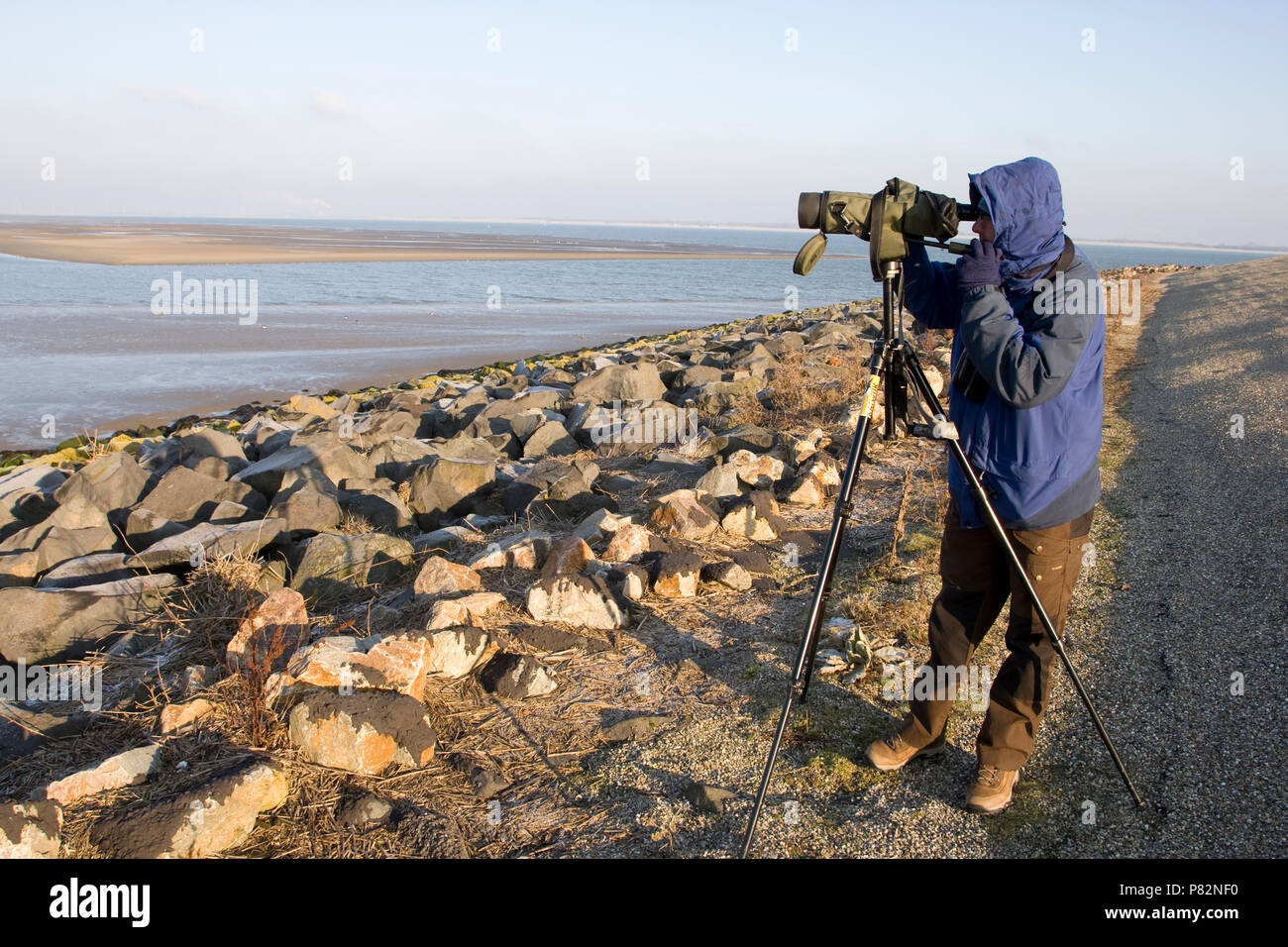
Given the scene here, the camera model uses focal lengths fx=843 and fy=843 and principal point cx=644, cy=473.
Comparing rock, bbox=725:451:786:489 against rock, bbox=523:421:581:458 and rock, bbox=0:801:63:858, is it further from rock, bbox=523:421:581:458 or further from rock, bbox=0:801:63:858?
rock, bbox=0:801:63:858

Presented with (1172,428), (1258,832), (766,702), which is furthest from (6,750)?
(1172,428)

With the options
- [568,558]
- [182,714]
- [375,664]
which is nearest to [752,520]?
[568,558]

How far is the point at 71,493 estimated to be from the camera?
289 inches

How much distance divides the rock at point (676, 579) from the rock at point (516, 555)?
2.43 feet

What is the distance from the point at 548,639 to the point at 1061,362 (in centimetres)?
270

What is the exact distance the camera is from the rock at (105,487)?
23.9ft

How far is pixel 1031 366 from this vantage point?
2.69 m

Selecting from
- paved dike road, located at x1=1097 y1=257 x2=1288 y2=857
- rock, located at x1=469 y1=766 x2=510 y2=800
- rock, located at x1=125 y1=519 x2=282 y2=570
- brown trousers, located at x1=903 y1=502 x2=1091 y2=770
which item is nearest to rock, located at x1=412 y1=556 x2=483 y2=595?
rock, located at x1=125 y1=519 x2=282 y2=570

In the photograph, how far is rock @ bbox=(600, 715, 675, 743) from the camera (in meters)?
3.62

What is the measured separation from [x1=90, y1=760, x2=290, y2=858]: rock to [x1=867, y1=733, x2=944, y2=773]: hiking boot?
90.3 inches

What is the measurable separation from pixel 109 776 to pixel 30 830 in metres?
0.35

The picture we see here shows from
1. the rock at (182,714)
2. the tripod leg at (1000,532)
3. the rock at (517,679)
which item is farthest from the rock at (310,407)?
the tripod leg at (1000,532)

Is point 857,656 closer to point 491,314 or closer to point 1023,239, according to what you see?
point 1023,239

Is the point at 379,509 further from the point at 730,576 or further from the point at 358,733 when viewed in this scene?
the point at 358,733
